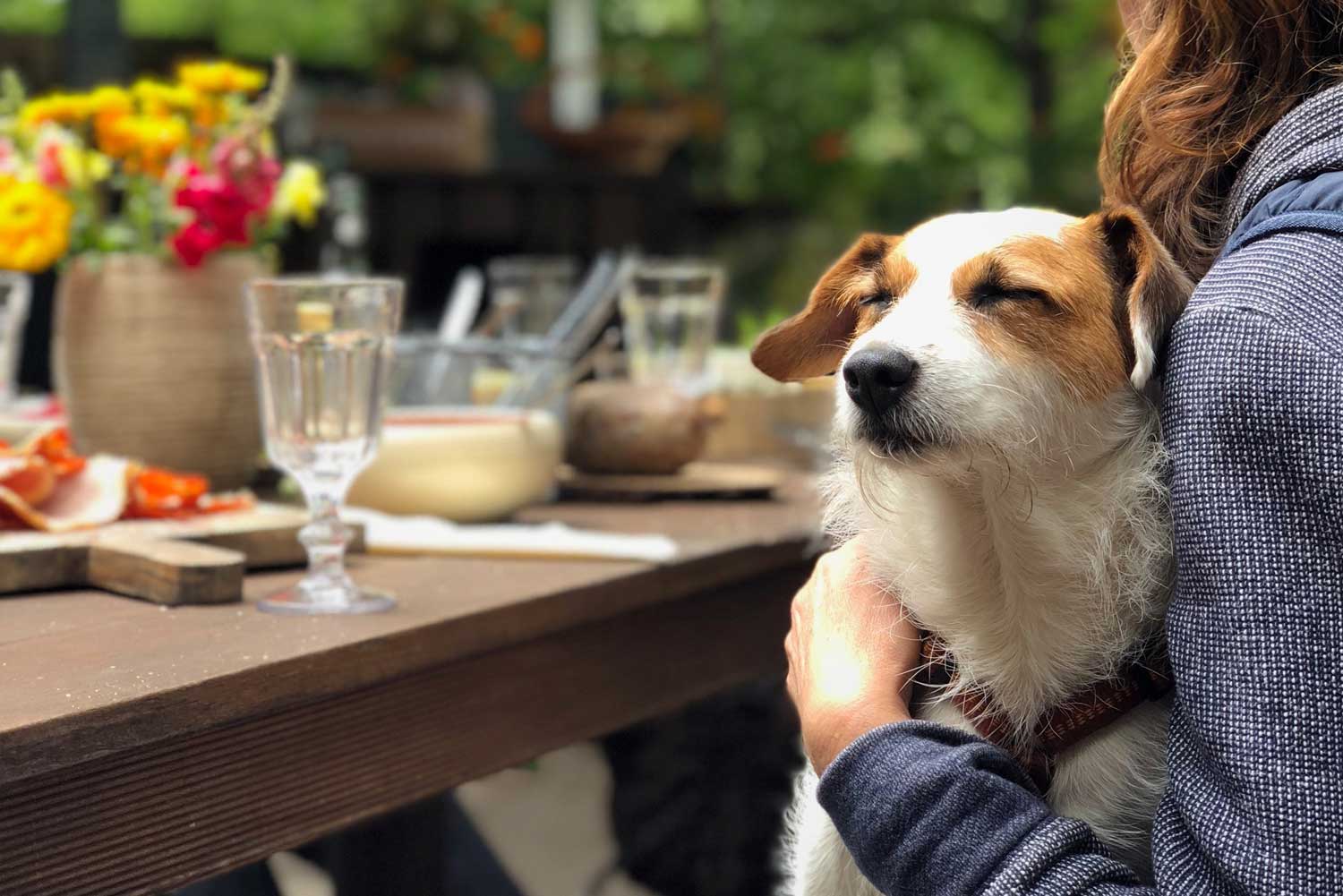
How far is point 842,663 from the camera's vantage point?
3.06 feet

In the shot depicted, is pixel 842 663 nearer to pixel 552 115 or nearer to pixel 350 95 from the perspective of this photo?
pixel 350 95

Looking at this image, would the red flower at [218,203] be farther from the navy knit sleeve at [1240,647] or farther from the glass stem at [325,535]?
the navy knit sleeve at [1240,647]

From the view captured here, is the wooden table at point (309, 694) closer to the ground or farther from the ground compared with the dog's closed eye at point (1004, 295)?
closer to the ground

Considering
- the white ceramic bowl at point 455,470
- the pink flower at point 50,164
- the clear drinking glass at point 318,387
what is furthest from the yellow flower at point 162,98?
the clear drinking glass at point 318,387

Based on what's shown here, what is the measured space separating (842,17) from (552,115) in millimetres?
2130

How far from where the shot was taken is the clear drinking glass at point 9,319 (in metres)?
1.77

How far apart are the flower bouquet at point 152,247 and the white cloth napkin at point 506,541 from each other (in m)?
0.26

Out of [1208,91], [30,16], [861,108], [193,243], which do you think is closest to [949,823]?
[1208,91]

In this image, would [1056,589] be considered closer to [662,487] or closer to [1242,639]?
[1242,639]

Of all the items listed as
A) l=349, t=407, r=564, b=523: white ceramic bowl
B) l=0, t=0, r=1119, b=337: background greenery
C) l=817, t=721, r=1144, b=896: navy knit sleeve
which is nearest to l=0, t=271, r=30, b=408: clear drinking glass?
l=349, t=407, r=564, b=523: white ceramic bowl

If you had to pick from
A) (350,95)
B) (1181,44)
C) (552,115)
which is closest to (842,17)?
(552,115)

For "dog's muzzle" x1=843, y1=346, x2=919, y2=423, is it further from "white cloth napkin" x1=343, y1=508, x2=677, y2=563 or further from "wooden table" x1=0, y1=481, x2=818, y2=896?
"white cloth napkin" x1=343, y1=508, x2=677, y2=563

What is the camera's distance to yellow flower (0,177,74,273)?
159 centimetres

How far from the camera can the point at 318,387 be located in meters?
1.23
